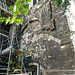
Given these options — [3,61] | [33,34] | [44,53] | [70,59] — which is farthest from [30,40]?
[70,59]

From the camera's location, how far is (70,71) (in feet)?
10.2

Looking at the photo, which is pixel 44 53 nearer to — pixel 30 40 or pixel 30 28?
pixel 30 40

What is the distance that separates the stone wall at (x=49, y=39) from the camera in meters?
3.54

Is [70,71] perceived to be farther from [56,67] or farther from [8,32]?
[8,32]

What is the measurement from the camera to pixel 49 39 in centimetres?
435

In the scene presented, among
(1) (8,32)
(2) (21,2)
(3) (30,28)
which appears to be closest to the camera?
(2) (21,2)

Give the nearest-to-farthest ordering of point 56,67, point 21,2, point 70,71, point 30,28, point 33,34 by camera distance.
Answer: point 21,2 < point 70,71 < point 56,67 < point 33,34 < point 30,28

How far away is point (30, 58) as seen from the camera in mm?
5172

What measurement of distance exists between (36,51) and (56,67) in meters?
1.63

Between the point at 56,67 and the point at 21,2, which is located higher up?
the point at 21,2

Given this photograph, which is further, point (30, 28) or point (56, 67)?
point (30, 28)

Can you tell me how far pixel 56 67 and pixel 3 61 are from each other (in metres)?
3.88

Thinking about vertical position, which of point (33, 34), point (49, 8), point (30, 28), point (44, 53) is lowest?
point (44, 53)

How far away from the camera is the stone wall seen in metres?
3.54
